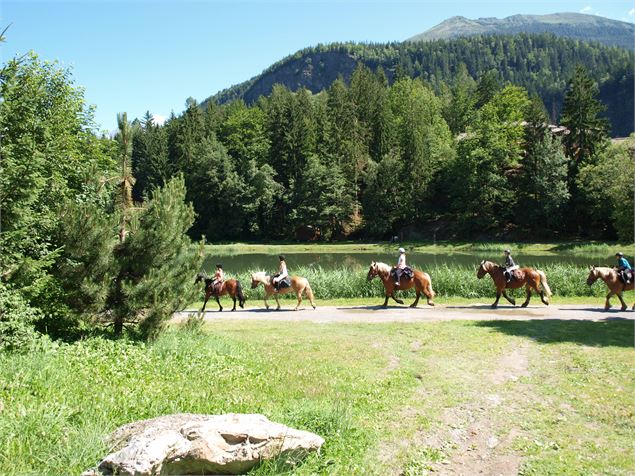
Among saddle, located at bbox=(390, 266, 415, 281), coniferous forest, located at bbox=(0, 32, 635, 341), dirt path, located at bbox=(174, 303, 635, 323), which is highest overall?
coniferous forest, located at bbox=(0, 32, 635, 341)

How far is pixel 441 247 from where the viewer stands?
2363 inches

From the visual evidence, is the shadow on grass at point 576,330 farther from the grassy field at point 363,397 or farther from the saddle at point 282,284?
the saddle at point 282,284

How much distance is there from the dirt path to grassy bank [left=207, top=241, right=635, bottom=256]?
1349 inches

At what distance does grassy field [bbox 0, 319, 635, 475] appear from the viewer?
6.89 metres

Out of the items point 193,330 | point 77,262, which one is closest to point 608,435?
point 193,330

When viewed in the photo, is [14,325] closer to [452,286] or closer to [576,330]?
[576,330]

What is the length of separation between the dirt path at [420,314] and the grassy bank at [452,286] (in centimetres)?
318

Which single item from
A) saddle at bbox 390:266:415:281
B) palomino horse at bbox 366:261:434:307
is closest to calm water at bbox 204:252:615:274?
palomino horse at bbox 366:261:434:307

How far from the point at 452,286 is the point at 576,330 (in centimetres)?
963

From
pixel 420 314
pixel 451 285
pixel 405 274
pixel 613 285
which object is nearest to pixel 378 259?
pixel 451 285

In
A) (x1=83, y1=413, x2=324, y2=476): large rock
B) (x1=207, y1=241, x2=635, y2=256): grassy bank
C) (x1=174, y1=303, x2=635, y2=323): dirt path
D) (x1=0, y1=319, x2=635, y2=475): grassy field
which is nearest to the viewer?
Answer: (x1=83, y1=413, x2=324, y2=476): large rock

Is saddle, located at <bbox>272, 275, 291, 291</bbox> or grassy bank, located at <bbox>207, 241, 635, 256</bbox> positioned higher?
saddle, located at <bbox>272, 275, 291, 291</bbox>

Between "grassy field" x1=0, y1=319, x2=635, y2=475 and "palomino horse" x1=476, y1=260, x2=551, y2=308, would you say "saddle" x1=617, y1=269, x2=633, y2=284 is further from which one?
"grassy field" x1=0, y1=319, x2=635, y2=475

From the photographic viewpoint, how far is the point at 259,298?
2522 cm
